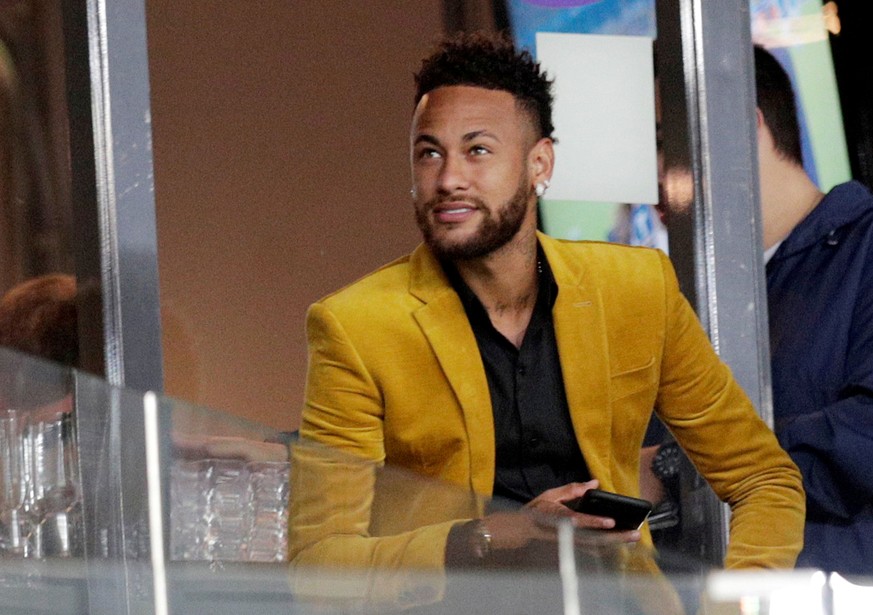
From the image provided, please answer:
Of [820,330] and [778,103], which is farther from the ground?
[778,103]

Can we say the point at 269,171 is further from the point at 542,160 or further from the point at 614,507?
the point at 614,507

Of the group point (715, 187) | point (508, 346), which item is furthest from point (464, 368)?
point (715, 187)

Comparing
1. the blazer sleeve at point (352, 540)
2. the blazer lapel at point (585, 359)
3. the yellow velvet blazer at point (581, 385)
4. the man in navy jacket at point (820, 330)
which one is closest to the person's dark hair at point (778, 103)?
the man in navy jacket at point (820, 330)

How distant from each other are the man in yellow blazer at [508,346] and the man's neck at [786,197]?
38 cm

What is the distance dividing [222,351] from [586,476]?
0.74 meters

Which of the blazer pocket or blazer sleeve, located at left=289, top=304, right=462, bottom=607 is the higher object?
the blazer pocket

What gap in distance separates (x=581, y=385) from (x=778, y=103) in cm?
92

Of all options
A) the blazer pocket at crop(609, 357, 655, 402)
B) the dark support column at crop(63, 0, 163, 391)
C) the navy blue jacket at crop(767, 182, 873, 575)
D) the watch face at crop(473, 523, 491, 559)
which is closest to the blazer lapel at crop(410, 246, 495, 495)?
the blazer pocket at crop(609, 357, 655, 402)

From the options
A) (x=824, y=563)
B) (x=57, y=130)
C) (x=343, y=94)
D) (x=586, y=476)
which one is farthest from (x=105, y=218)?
(x=824, y=563)

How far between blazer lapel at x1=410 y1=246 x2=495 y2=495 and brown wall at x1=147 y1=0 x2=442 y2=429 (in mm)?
215

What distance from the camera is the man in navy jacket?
121 inches

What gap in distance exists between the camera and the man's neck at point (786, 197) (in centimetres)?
322

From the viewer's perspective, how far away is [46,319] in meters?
2.68

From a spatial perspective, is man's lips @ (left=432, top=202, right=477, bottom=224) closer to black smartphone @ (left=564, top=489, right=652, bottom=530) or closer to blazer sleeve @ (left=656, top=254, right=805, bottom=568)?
blazer sleeve @ (left=656, top=254, right=805, bottom=568)
